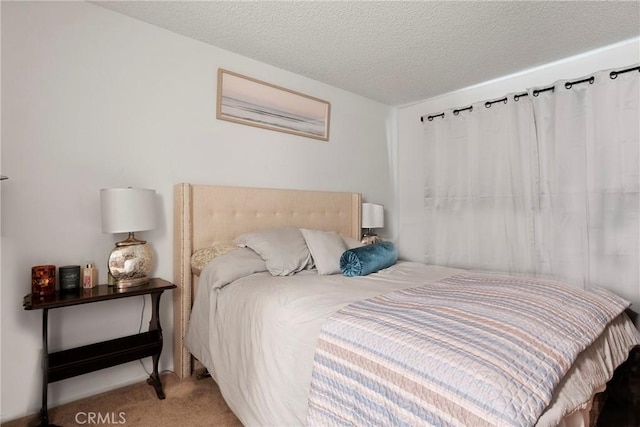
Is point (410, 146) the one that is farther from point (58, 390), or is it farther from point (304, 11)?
point (58, 390)

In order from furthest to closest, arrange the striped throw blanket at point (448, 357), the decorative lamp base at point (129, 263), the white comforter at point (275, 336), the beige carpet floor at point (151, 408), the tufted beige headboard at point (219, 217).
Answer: the tufted beige headboard at point (219, 217) < the decorative lamp base at point (129, 263) < the beige carpet floor at point (151, 408) < the white comforter at point (275, 336) < the striped throw blanket at point (448, 357)

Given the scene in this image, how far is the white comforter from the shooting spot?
130 centimetres

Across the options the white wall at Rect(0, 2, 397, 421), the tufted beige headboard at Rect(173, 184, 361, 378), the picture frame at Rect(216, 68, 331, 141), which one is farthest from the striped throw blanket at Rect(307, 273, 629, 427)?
the picture frame at Rect(216, 68, 331, 141)

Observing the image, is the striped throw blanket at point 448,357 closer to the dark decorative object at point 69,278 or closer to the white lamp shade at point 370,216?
the dark decorative object at point 69,278

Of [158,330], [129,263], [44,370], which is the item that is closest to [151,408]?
[158,330]

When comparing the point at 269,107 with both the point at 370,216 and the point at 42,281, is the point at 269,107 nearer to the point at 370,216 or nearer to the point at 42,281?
the point at 370,216

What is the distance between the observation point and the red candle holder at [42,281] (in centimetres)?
170

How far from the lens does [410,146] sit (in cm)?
375

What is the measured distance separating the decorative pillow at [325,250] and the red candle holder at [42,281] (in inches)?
57.2

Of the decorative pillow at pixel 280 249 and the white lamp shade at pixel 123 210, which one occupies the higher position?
the white lamp shade at pixel 123 210

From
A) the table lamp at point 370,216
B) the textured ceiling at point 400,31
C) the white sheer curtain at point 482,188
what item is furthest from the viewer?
the table lamp at point 370,216

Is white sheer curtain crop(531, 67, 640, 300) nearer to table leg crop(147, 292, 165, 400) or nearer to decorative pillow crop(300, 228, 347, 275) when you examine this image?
decorative pillow crop(300, 228, 347, 275)

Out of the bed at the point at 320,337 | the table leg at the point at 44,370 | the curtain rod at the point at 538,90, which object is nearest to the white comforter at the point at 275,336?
the bed at the point at 320,337

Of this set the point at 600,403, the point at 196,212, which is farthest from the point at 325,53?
the point at 600,403
